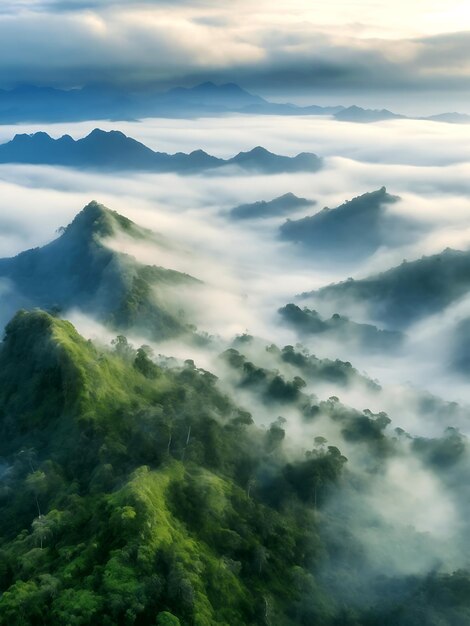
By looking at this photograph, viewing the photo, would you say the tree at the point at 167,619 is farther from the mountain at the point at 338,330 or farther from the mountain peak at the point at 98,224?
the mountain peak at the point at 98,224

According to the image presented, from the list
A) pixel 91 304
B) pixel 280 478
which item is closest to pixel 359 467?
pixel 280 478

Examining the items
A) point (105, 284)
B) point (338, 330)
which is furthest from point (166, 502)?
point (338, 330)

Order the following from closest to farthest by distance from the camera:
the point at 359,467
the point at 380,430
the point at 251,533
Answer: the point at 251,533, the point at 359,467, the point at 380,430

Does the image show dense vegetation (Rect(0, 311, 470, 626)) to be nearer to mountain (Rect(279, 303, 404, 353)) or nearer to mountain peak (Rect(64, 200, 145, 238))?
mountain (Rect(279, 303, 404, 353))

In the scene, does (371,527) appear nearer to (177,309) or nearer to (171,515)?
(171,515)

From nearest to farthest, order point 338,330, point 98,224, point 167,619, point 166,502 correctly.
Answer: point 167,619 < point 166,502 < point 98,224 < point 338,330

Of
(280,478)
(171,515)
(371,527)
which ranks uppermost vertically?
(171,515)

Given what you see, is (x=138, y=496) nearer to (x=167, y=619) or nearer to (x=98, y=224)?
(x=167, y=619)

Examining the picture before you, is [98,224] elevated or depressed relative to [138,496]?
elevated

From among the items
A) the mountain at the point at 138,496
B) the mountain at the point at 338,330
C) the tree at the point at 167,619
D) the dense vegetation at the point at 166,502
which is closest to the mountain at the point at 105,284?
the mountain at the point at 338,330
